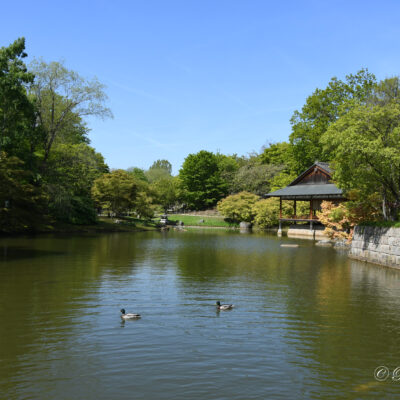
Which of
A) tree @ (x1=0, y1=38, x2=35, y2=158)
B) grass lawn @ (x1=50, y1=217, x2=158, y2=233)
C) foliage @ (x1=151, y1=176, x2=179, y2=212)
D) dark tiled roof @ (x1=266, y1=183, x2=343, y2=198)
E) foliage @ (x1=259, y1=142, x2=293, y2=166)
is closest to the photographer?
tree @ (x1=0, y1=38, x2=35, y2=158)

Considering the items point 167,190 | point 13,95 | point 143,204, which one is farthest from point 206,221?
point 13,95

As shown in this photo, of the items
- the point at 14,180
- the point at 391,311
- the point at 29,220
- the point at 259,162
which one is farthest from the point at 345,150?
the point at 259,162

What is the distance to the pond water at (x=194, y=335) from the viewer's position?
6605mm

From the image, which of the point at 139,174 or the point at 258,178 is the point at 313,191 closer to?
the point at 258,178

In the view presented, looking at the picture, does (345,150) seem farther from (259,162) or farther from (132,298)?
(259,162)

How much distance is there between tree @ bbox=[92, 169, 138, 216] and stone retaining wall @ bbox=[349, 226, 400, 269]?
33.4 m

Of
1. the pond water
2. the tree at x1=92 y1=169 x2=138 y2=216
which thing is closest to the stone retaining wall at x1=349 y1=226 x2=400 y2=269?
the pond water

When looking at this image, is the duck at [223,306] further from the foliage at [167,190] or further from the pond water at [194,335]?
the foliage at [167,190]

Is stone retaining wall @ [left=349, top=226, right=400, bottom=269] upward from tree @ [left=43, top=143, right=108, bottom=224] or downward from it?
downward

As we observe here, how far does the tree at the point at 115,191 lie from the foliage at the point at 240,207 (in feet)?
60.2

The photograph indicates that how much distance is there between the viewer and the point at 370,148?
2081 centimetres

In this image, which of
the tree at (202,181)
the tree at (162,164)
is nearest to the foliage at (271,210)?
the tree at (202,181)

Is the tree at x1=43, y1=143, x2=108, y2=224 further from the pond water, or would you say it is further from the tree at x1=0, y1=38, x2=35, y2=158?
the pond water

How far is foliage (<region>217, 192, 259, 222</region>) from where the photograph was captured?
64.2 meters
